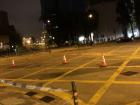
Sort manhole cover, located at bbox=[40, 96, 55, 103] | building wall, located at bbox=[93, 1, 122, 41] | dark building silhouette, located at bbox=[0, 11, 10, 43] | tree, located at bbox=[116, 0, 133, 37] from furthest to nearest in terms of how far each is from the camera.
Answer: dark building silhouette, located at bbox=[0, 11, 10, 43] → building wall, located at bbox=[93, 1, 122, 41] → tree, located at bbox=[116, 0, 133, 37] → manhole cover, located at bbox=[40, 96, 55, 103]

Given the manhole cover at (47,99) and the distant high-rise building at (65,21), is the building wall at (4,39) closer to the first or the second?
the distant high-rise building at (65,21)

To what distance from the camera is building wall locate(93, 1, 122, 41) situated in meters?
100

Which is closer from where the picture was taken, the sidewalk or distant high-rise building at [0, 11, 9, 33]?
the sidewalk

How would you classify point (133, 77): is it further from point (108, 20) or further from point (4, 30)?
point (4, 30)

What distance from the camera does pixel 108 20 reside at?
10312 cm

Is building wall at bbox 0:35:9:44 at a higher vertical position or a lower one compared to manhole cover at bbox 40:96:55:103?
higher

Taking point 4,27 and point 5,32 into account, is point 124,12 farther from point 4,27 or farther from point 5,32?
point 4,27

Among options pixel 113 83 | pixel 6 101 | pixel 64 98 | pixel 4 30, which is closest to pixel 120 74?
pixel 113 83

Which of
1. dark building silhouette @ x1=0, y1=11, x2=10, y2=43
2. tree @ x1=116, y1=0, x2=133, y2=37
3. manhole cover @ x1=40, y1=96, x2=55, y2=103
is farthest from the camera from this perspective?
dark building silhouette @ x1=0, y1=11, x2=10, y2=43

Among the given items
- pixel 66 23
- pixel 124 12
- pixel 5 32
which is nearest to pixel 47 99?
pixel 124 12

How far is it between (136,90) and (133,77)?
294 centimetres

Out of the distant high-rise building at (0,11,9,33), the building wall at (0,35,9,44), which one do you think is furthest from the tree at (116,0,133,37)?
the distant high-rise building at (0,11,9,33)

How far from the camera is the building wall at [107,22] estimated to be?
329 ft

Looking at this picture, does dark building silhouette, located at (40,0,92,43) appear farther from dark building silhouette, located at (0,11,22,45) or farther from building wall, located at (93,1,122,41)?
dark building silhouette, located at (0,11,22,45)
